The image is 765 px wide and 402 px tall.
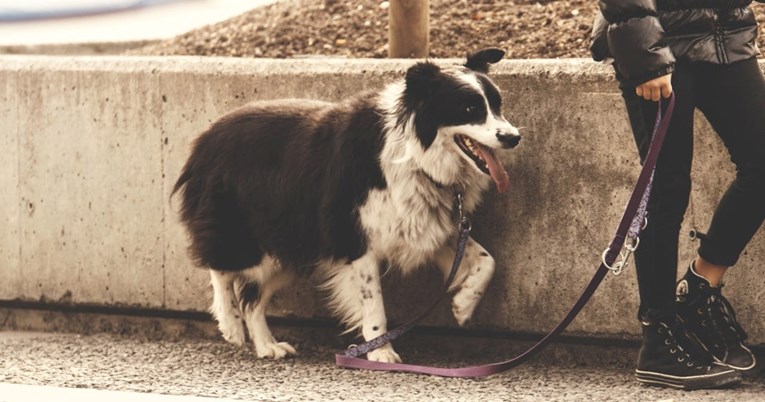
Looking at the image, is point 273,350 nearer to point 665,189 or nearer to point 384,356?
point 384,356

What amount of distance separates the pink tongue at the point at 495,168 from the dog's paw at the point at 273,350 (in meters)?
1.35

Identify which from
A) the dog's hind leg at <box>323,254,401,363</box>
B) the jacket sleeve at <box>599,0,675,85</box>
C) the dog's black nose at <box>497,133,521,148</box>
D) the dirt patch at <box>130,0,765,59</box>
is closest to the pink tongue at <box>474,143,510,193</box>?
the dog's black nose at <box>497,133,521,148</box>

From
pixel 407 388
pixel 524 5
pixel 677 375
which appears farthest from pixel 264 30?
pixel 677 375

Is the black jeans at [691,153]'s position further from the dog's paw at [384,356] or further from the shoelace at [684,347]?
the dog's paw at [384,356]

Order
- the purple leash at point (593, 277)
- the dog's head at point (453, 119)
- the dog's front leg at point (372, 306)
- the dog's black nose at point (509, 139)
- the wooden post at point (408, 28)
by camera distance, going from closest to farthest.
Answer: the purple leash at point (593, 277) → the dog's black nose at point (509, 139) → the dog's head at point (453, 119) → the dog's front leg at point (372, 306) → the wooden post at point (408, 28)

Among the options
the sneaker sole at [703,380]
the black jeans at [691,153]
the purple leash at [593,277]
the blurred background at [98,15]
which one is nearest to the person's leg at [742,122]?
the black jeans at [691,153]

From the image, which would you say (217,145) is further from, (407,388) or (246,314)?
(407,388)

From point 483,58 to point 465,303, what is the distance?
1113 mm

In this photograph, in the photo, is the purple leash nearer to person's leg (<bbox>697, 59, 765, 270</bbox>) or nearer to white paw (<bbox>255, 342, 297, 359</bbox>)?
person's leg (<bbox>697, 59, 765, 270</bbox>)

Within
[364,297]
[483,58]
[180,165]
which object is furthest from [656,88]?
[180,165]

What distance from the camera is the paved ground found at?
5.32 m

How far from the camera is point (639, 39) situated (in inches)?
187

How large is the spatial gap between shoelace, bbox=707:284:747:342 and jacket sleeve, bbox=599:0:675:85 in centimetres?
112

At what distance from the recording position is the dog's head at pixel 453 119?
583 cm
